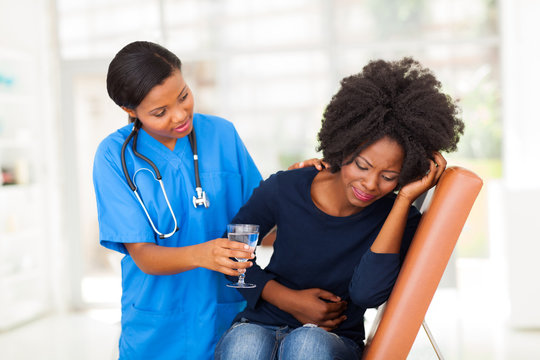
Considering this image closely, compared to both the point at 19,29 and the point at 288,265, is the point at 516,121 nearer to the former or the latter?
the point at 288,265

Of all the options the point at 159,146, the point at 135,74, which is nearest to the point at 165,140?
the point at 159,146

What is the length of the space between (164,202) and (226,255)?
43cm

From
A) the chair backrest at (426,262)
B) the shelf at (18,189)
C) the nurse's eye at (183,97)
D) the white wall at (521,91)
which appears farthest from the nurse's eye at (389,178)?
the shelf at (18,189)

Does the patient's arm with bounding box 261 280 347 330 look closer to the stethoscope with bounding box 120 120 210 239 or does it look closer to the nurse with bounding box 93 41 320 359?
the nurse with bounding box 93 41 320 359

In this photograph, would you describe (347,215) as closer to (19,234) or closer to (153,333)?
(153,333)

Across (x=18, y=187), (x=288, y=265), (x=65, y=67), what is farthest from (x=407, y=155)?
(x=65, y=67)

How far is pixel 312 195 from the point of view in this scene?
169 centimetres

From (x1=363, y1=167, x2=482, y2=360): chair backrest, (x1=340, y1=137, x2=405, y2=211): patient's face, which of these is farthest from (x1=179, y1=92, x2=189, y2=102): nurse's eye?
(x1=363, y1=167, x2=482, y2=360): chair backrest

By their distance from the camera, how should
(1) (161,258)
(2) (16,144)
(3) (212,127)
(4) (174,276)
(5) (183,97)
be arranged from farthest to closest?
(2) (16,144), (3) (212,127), (4) (174,276), (5) (183,97), (1) (161,258)

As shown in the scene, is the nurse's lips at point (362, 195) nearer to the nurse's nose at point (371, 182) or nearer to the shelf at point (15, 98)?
the nurse's nose at point (371, 182)

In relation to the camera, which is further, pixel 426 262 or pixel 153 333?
pixel 153 333

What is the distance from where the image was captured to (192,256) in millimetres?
1494

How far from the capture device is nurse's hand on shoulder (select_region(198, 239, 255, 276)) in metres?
1.42

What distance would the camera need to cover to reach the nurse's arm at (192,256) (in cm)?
142
